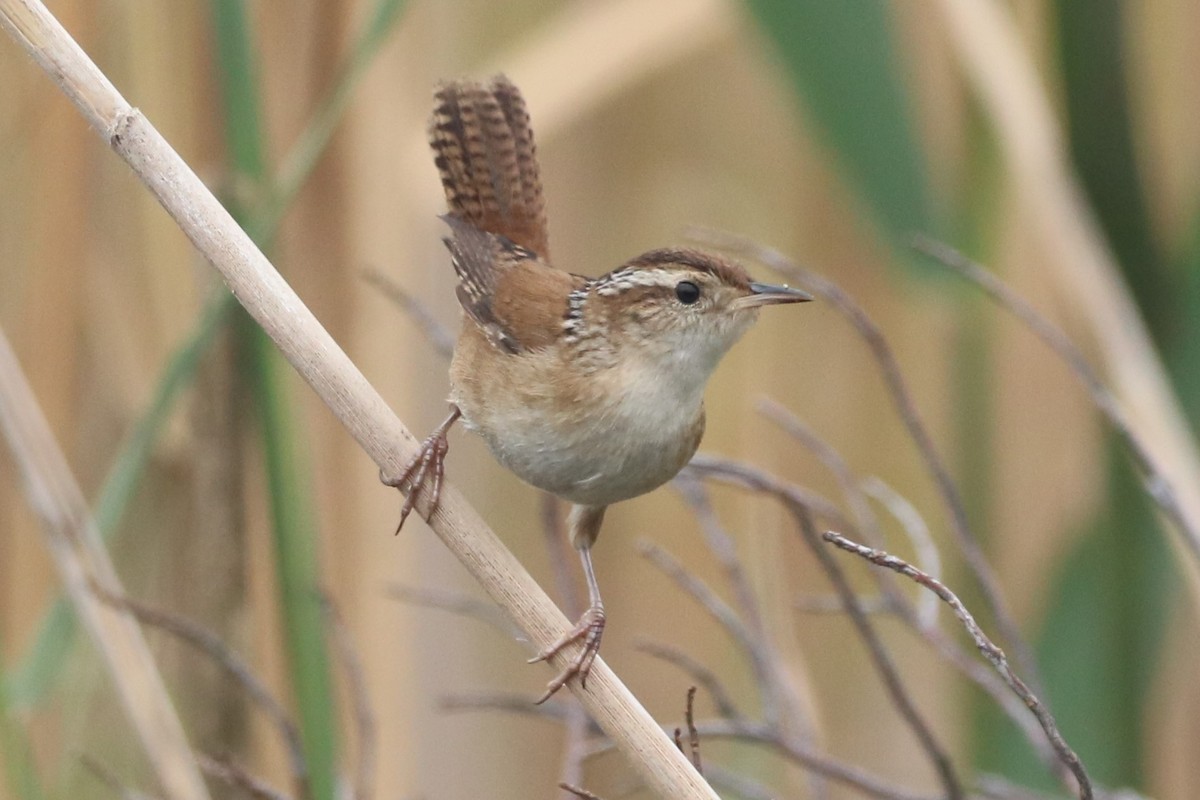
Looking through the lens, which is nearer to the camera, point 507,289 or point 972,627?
point 972,627

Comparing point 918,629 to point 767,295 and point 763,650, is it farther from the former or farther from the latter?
point 767,295

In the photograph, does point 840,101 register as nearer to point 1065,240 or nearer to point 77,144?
point 1065,240

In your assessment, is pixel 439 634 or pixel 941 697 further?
pixel 439 634

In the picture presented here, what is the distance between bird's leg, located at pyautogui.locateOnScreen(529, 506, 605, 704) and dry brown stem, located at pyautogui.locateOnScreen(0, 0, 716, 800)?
0.04 feet

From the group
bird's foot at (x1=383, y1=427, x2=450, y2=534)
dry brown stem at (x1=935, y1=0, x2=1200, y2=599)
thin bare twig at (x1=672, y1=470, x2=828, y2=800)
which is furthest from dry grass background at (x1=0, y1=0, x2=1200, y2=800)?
bird's foot at (x1=383, y1=427, x2=450, y2=534)

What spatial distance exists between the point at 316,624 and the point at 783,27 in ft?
3.28

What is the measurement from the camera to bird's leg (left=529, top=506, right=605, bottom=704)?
119 cm

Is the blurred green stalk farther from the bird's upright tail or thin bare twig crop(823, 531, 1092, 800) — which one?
thin bare twig crop(823, 531, 1092, 800)

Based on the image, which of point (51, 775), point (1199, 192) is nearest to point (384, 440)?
point (51, 775)

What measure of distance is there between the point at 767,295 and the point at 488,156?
454 mm

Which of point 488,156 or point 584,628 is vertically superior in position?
point 488,156

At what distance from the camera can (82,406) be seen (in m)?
1.94

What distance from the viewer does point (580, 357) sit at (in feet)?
4.97

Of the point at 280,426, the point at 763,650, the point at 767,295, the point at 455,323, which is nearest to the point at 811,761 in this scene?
the point at 763,650
